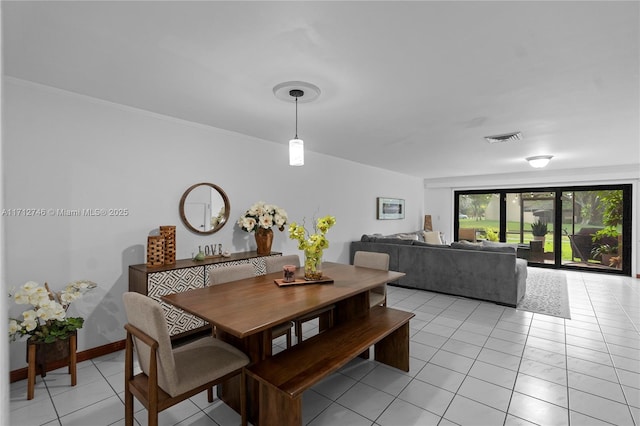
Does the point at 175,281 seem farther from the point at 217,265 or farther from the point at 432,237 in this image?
the point at 432,237

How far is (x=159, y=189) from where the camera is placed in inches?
126

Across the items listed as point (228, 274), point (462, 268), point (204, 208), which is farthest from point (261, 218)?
point (462, 268)

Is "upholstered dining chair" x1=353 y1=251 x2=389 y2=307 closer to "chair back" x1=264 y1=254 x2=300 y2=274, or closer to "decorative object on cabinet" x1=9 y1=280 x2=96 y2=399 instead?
"chair back" x1=264 y1=254 x2=300 y2=274

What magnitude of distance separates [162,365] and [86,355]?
69.0 inches

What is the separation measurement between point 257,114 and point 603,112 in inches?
131

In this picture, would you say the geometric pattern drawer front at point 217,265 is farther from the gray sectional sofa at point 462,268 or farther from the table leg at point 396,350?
the gray sectional sofa at point 462,268

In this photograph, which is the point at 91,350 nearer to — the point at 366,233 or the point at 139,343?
the point at 139,343

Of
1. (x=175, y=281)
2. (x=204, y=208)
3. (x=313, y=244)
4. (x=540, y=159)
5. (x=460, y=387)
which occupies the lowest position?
(x=460, y=387)

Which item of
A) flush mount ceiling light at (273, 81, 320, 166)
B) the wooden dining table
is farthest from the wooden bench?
flush mount ceiling light at (273, 81, 320, 166)

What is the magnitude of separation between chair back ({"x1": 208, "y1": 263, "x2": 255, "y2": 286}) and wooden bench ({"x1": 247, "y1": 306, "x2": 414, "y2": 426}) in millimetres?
880

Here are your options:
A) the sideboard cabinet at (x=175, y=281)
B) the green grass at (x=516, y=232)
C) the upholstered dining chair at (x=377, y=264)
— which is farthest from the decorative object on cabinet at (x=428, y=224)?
the sideboard cabinet at (x=175, y=281)

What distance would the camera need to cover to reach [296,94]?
2.56 m

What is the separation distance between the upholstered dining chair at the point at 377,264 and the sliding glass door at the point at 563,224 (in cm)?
572

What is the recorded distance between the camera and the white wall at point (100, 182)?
2.44m
